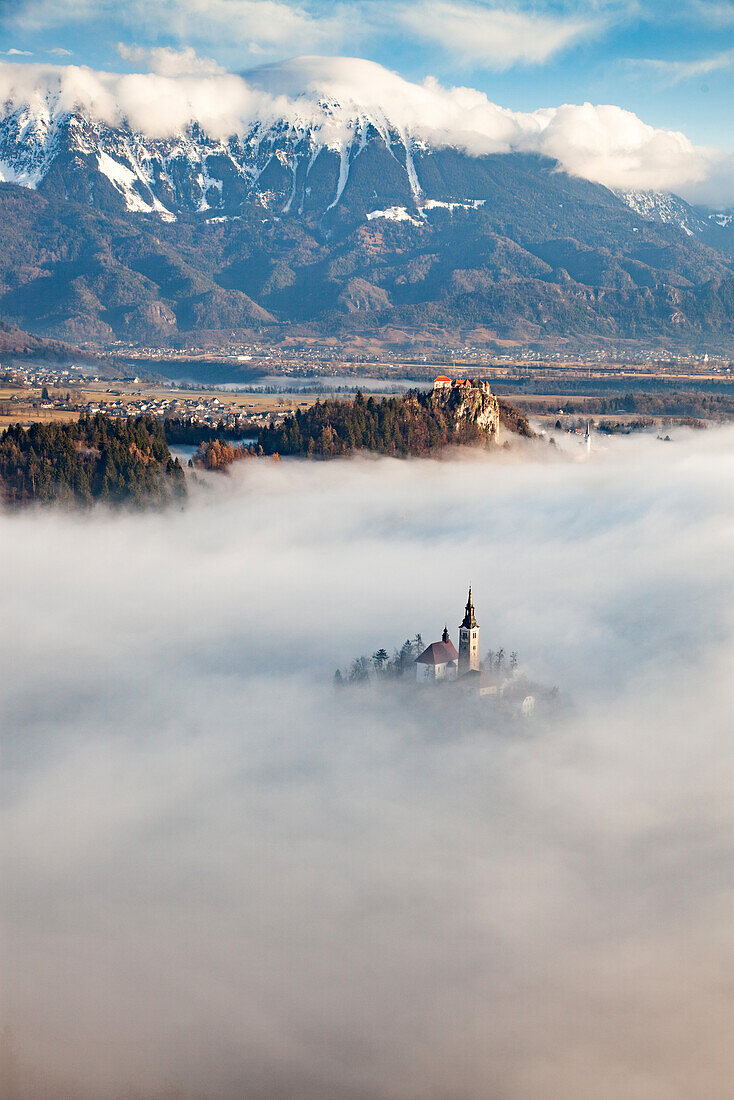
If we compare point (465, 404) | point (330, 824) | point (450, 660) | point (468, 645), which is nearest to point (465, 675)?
point (450, 660)

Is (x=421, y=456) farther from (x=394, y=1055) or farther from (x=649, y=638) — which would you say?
(x=394, y=1055)

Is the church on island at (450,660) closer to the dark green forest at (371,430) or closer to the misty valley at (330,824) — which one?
the misty valley at (330,824)

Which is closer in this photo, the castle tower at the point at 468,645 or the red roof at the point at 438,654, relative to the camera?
the castle tower at the point at 468,645

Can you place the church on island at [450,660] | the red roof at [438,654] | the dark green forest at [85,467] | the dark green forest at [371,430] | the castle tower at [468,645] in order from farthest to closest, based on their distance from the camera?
the dark green forest at [371,430]
the dark green forest at [85,467]
the red roof at [438,654]
the church on island at [450,660]
the castle tower at [468,645]

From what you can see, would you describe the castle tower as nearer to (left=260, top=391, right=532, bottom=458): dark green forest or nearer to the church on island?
the church on island

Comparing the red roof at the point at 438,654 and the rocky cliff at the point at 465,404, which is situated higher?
the rocky cliff at the point at 465,404

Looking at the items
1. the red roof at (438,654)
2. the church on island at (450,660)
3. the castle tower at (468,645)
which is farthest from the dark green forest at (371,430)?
the castle tower at (468,645)
